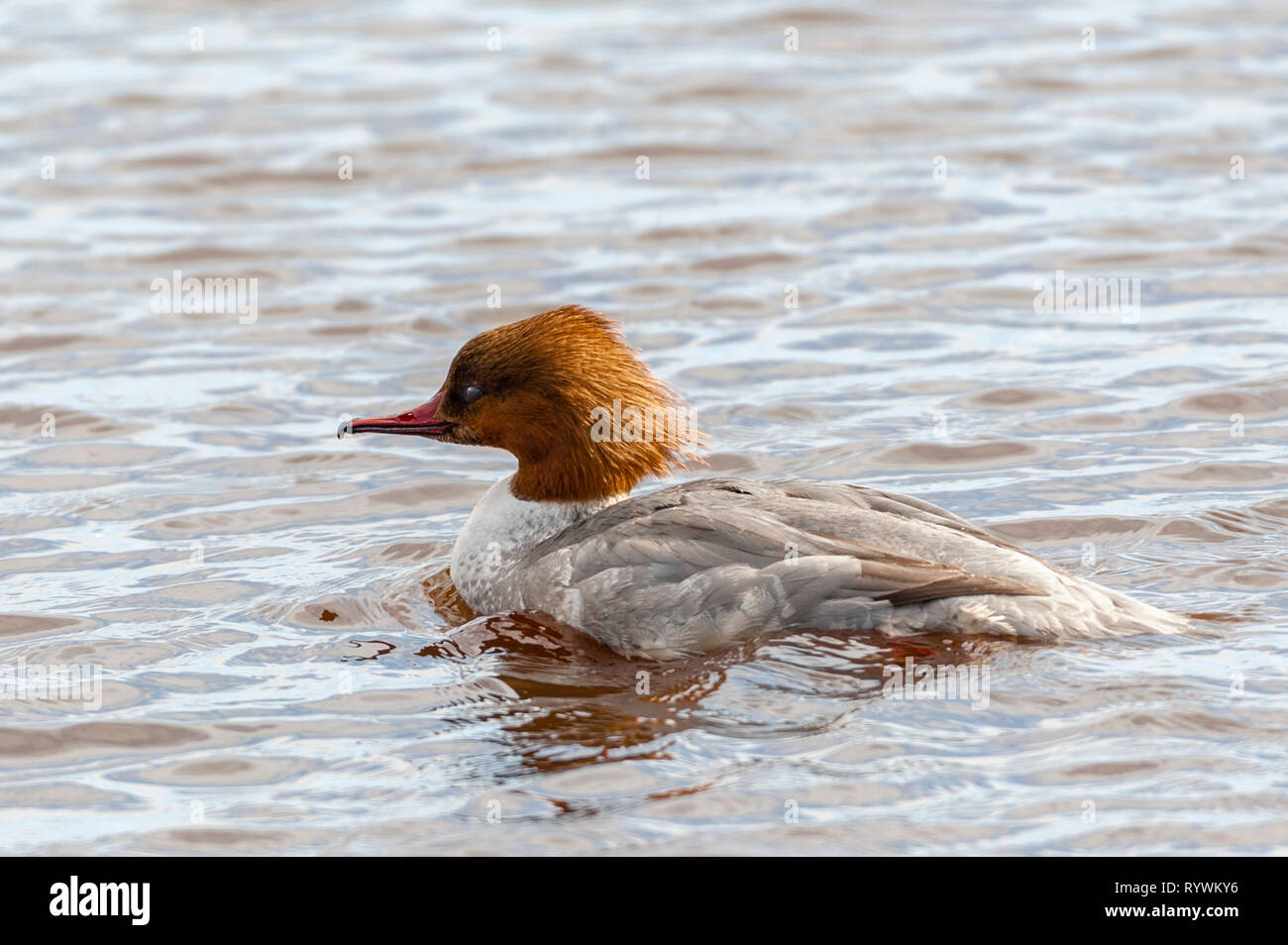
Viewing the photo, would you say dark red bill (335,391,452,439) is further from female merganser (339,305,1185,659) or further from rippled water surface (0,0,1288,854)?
rippled water surface (0,0,1288,854)

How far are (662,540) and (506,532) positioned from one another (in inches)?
40.2

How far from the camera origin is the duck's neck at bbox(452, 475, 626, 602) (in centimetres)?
792

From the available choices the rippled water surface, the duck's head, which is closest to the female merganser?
the duck's head

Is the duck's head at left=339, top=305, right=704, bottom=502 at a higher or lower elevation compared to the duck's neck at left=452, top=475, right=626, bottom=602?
higher

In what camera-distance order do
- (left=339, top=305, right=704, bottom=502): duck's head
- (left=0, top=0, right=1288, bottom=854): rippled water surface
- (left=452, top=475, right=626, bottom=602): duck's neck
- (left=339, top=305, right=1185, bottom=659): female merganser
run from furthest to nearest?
(left=452, top=475, right=626, bottom=602): duck's neck
(left=339, top=305, right=704, bottom=502): duck's head
(left=339, top=305, right=1185, bottom=659): female merganser
(left=0, top=0, right=1288, bottom=854): rippled water surface

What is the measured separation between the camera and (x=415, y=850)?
5.82 m

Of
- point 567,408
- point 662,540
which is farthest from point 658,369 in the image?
point 662,540

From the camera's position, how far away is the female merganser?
6859mm

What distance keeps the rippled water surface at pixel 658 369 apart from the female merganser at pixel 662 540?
149 mm

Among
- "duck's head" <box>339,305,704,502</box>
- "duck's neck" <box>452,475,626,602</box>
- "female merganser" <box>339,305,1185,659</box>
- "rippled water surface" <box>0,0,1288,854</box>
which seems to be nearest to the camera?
"rippled water surface" <box>0,0,1288,854</box>

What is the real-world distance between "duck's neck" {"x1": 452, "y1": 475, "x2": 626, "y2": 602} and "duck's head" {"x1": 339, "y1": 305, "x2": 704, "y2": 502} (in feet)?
0.16

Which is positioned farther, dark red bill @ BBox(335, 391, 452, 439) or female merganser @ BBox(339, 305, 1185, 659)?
dark red bill @ BBox(335, 391, 452, 439)
